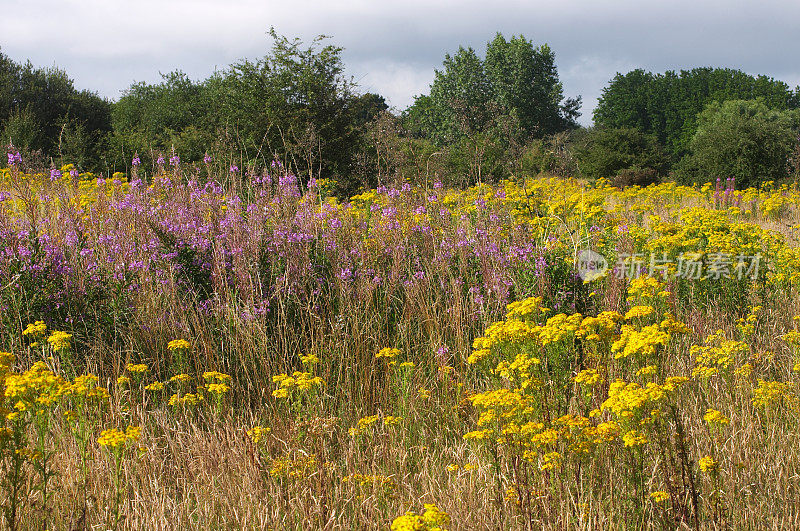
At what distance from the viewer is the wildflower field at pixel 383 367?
2430 mm

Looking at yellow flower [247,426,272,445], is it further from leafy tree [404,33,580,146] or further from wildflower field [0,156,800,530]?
leafy tree [404,33,580,146]

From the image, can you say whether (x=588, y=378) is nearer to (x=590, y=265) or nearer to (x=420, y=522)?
(x=420, y=522)

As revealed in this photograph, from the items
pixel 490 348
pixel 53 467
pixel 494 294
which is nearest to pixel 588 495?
pixel 490 348

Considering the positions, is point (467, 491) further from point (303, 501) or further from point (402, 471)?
point (303, 501)

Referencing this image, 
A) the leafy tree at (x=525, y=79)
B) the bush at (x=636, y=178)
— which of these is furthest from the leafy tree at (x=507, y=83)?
the bush at (x=636, y=178)

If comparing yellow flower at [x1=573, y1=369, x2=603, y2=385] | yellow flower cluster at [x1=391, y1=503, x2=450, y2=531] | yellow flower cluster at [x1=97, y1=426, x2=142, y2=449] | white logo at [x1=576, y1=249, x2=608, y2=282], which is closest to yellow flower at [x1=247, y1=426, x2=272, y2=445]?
yellow flower cluster at [x1=97, y1=426, x2=142, y2=449]

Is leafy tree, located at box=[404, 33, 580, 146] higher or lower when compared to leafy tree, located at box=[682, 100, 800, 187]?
higher

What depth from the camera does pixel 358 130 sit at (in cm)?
1278

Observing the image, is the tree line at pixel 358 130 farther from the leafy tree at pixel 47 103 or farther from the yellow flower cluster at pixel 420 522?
the yellow flower cluster at pixel 420 522

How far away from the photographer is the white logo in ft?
14.5

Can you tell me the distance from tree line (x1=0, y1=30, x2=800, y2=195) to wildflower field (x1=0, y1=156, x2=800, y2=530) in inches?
29.0

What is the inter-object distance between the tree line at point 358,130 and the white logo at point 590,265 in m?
1.23

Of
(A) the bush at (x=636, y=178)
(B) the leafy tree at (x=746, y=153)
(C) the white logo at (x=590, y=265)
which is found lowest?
(C) the white logo at (x=590, y=265)

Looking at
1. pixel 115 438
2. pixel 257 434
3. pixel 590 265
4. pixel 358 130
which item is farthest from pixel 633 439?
pixel 358 130
